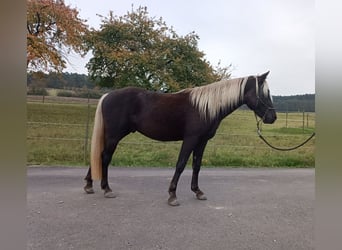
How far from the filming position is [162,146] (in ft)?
13.5

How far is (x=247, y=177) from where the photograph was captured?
11.0 feet

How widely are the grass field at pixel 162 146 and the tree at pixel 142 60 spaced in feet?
1.93

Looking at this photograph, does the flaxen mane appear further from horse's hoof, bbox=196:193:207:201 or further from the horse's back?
horse's hoof, bbox=196:193:207:201

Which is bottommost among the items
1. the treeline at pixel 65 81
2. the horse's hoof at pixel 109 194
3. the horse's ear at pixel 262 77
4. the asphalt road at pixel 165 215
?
the asphalt road at pixel 165 215

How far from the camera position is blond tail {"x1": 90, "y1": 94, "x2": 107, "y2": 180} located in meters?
2.40

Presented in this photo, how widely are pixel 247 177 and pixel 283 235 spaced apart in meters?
1.66

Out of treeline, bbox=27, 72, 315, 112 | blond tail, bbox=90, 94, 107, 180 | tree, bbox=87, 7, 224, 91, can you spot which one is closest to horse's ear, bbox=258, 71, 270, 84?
treeline, bbox=27, 72, 315, 112

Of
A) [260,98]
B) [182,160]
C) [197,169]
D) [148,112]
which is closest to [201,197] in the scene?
[197,169]

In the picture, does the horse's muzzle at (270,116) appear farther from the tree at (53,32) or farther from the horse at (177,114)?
the tree at (53,32)

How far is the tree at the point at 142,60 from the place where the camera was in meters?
3.06

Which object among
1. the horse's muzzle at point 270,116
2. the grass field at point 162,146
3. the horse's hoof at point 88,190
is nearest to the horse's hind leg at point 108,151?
the horse's hoof at point 88,190

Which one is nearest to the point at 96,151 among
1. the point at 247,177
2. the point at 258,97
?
the point at 258,97

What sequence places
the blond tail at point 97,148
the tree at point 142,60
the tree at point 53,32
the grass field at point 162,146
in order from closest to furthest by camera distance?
1. the blond tail at point 97,148
2. the tree at point 53,32
3. the tree at point 142,60
4. the grass field at point 162,146

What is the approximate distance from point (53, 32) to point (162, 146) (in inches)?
89.2
